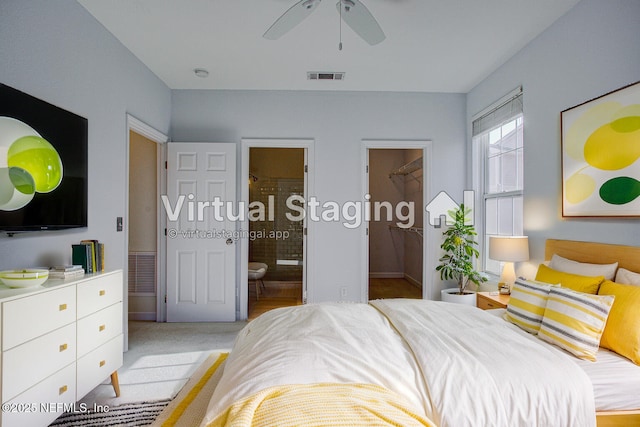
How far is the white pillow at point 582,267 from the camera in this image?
2076 mm

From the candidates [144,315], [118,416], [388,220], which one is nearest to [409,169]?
[388,220]

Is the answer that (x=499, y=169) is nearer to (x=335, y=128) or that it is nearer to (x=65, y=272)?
(x=335, y=128)

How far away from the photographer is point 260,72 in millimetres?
3658

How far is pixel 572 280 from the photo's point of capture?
2.14 m

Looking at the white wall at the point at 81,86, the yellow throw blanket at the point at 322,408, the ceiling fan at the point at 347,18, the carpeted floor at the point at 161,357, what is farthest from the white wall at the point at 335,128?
the yellow throw blanket at the point at 322,408

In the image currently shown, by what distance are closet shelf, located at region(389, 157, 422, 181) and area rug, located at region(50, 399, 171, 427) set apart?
14.1ft

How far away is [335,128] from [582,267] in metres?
2.84

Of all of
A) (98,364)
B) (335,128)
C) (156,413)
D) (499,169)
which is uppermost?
(335,128)

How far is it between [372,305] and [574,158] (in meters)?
1.78

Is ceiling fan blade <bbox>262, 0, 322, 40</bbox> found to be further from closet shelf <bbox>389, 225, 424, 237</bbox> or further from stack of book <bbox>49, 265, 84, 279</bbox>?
closet shelf <bbox>389, 225, 424, 237</bbox>

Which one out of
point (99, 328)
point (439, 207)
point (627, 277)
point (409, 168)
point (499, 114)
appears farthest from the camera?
point (409, 168)

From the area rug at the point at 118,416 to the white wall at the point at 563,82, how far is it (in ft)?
10.1

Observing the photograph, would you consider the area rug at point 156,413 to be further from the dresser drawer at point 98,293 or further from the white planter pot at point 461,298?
the white planter pot at point 461,298

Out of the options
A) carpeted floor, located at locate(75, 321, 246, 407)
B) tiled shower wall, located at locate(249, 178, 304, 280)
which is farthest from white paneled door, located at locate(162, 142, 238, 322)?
tiled shower wall, located at locate(249, 178, 304, 280)
